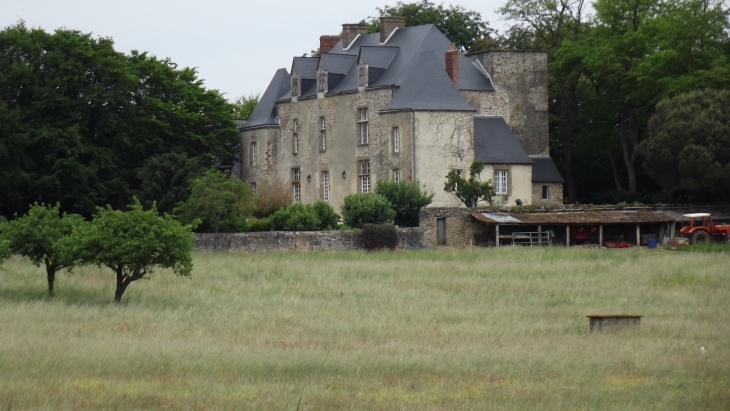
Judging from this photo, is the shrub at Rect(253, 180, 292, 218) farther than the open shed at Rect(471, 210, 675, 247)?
Yes

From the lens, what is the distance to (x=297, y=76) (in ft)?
196

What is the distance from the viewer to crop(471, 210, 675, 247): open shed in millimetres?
47312

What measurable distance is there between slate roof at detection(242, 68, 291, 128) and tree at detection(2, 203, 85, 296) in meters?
33.5

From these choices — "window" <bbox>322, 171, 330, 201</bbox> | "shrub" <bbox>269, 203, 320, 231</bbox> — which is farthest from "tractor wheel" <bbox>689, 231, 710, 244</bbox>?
"window" <bbox>322, 171, 330, 201</bbox>

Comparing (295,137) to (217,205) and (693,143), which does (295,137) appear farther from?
(693,143)

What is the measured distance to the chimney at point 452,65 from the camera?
54469 mm

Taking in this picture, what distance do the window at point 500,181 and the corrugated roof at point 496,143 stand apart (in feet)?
1.78

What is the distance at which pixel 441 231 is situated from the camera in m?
47.1

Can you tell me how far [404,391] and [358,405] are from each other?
1288mm

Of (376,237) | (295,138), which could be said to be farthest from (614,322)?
(295,138)

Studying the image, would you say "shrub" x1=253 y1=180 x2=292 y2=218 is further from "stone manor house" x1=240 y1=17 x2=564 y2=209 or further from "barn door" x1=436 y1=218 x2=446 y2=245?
"barn door" x1=436 y1=218 x2=446 y2=245

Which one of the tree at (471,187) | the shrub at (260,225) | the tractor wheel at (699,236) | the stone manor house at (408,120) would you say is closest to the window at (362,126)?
the stone manor house at (408,120)

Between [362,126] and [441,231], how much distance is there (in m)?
10.1

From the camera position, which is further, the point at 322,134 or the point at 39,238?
the point at 322,134
